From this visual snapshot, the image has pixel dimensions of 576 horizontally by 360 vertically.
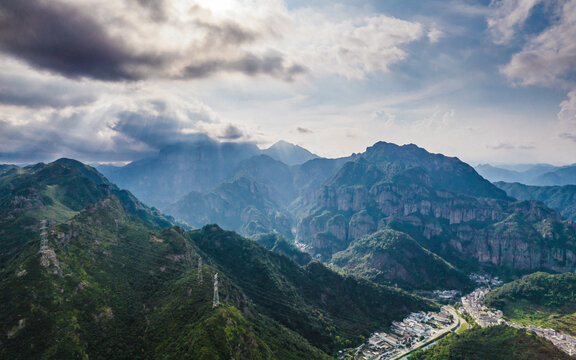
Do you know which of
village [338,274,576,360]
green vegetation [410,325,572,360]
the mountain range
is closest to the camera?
the mountain range

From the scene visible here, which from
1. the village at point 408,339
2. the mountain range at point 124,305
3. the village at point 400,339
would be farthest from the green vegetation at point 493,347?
the mountain range at point 124,305

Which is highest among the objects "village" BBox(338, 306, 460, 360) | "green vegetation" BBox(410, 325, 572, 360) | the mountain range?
the mountain range

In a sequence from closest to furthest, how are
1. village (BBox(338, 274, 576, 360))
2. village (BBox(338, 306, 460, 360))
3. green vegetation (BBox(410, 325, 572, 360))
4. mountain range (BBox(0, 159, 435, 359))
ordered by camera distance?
mountain range (BBox(0, 159, 435, 359))
green vegetation (BBox(410, 325, 572, 360))
village (BBox(338, 274, 576, 360))
village (BBox(338, 306, 460, 360))

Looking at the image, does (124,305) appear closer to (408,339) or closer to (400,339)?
(400,339)

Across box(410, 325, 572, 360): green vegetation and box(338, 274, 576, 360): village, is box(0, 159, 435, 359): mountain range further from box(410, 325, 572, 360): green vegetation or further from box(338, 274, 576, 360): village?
box(410, 325, 572, 360): green vegetation

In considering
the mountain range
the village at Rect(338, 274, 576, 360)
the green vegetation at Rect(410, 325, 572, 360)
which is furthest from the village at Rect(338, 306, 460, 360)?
the green vegetation at Rect(410, 325, 572, 360)

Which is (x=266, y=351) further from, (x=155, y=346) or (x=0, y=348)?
(x=0, y=348)

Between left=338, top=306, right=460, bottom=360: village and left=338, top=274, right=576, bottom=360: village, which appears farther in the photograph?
left=338, top=306, right=460, bottom=360: village

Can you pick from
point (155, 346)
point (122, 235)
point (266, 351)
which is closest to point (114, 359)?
point (155, 346)

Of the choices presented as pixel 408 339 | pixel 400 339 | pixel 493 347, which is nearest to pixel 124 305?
pixel 400 339

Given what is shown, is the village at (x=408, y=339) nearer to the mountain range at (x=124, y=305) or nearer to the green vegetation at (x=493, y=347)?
the mountain range at (x=124, y=305)
